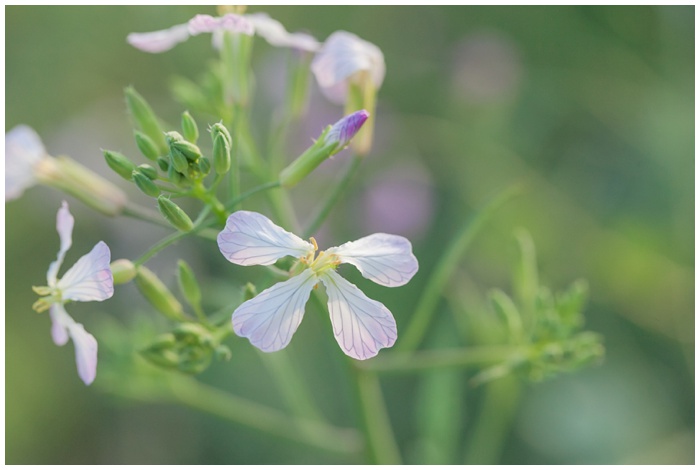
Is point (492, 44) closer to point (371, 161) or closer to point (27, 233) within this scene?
point (371, 161)

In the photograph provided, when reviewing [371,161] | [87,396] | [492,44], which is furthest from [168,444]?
[492,44]

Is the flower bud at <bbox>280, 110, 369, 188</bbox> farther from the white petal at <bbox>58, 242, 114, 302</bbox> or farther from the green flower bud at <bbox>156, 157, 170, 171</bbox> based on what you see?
the white petal at <bbox>58, 242, 114, 302</bbox>

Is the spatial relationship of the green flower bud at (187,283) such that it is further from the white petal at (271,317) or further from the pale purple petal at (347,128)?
the pale purple petal at (347,128)

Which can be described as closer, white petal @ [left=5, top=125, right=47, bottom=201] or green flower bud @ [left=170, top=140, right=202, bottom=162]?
green flower bud @ [left=170, top=140, right=202, bottom=162]

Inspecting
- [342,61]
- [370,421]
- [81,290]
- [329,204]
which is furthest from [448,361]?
[81,290]

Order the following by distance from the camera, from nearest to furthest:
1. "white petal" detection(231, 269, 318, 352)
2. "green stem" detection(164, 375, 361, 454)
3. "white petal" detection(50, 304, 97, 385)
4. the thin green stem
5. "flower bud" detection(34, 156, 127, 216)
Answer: "white petal" detection(231, 269, 318, 352)
"white petal" detection(50, 304, 97, 385)
the thin green stem
"flower bud" detection(34, 156, 127, 216)
"green stem" detection(164, 375, 361, 454)

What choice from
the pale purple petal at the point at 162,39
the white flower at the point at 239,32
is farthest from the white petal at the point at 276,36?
the pale purple petal at the point at 162,39

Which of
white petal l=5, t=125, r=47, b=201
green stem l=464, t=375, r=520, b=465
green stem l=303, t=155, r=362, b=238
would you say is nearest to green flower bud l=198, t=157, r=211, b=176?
green stem l=303, t=155, r=362, b=238
